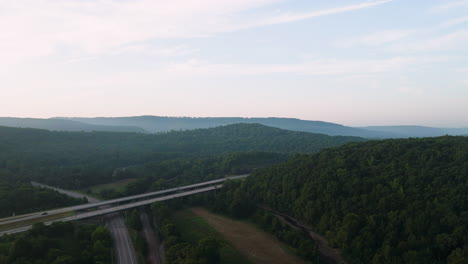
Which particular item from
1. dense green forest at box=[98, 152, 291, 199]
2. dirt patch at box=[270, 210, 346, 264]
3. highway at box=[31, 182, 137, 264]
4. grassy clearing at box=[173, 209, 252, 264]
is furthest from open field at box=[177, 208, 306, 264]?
dense green forest at box=[98, 152, 291, 199]

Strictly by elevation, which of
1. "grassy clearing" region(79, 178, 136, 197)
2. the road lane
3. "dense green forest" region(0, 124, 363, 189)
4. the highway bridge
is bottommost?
the road lane

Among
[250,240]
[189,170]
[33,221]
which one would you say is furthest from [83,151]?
[250,240]

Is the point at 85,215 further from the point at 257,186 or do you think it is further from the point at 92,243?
the point at 257,186

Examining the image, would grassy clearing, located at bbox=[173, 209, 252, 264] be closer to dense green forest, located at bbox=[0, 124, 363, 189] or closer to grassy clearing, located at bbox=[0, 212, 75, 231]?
grassy clearing, located at bbox=[0, 212, 75, 231]

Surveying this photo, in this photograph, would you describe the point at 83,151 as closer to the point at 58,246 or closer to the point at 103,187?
the point at 103,187

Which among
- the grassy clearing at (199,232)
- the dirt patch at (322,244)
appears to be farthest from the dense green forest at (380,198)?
the grassy clearing at (199,232)

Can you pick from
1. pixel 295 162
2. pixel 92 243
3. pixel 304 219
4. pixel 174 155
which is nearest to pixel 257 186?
pixel 295 162
